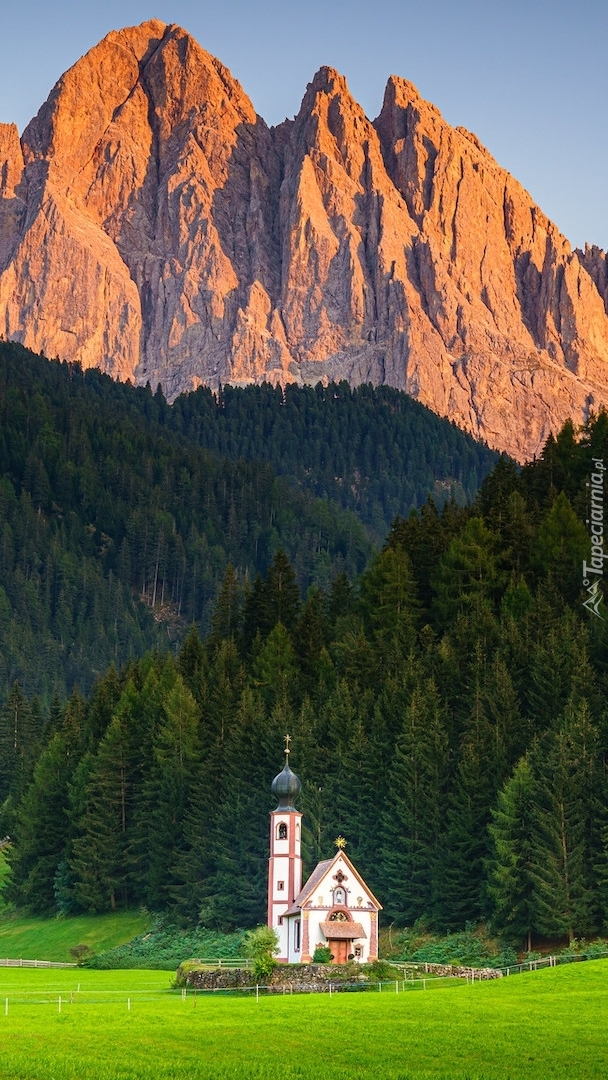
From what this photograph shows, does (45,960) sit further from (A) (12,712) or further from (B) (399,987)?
(A) (12,712)

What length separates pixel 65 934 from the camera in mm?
104438

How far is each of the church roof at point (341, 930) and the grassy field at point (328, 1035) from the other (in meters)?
14.0

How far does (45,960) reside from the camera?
98062 mm

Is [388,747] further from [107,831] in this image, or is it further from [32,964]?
[32,964]

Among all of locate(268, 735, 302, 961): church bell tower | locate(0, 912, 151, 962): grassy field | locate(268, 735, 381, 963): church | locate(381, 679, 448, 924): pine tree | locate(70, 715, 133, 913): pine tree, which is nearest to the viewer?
locate(268, 735, 381, 963): church

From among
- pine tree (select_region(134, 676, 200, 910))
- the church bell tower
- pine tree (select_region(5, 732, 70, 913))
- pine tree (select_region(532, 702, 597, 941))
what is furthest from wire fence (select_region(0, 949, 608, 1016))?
pine tree (select_region(5, 732, 70, 913))

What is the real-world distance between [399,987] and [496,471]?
251 ft

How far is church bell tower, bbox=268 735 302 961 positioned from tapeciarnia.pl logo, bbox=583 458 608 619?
26842mm

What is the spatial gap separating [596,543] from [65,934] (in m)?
46.6

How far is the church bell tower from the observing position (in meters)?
86.0

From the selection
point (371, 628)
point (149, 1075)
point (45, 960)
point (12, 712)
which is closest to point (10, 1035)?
point (149, 1075)

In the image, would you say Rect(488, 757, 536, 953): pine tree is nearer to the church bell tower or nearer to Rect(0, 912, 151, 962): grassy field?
the church bell tower

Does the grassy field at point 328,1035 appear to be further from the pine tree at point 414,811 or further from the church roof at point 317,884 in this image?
the pine tree at point 414,811

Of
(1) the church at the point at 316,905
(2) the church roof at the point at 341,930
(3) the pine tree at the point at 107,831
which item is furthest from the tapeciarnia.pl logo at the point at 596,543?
(3) the pine tree at the point at 107,831
